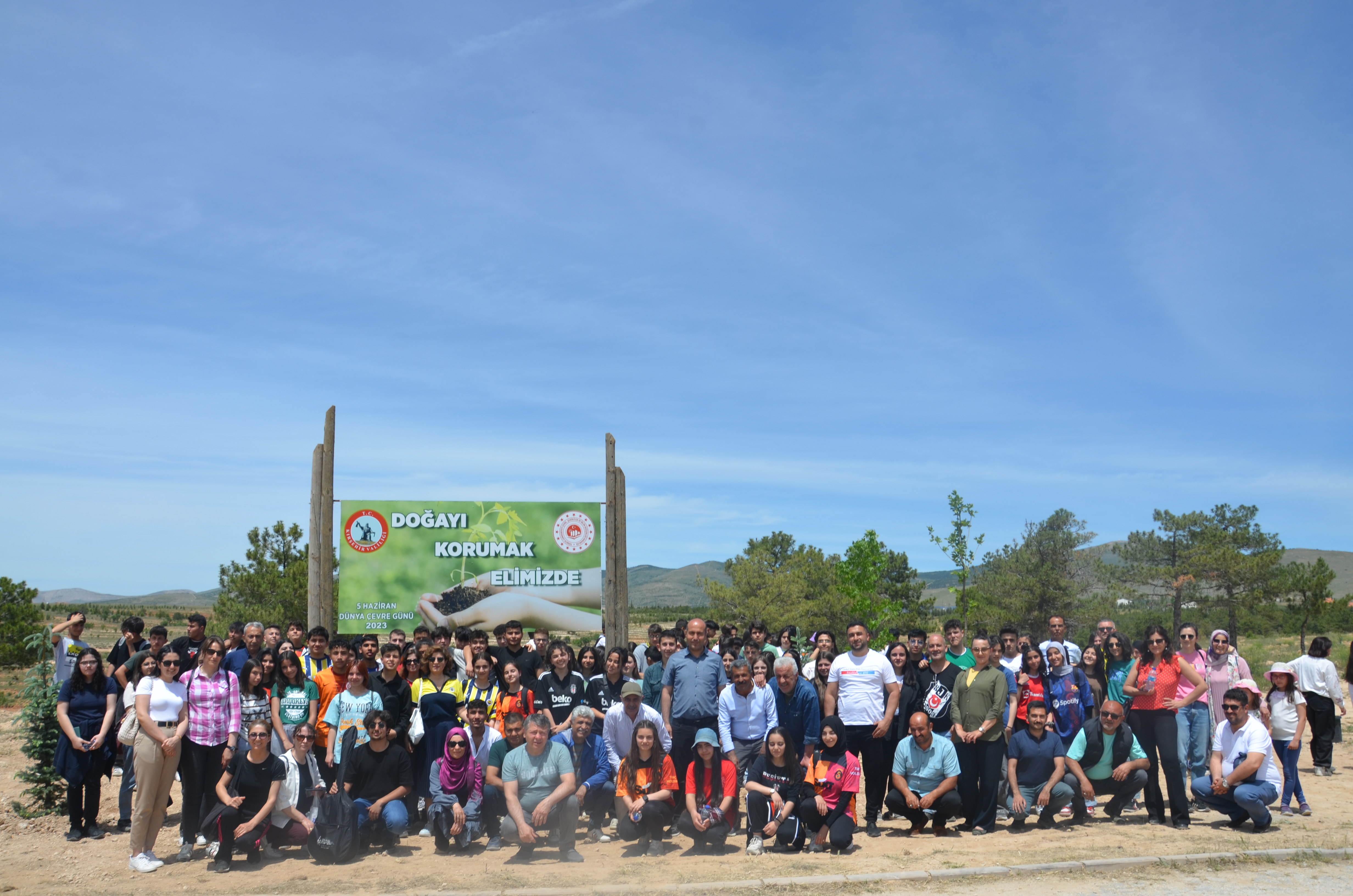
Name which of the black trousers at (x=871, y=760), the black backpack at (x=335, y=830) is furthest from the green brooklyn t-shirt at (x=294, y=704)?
the black trousers at (x=871, y=760)

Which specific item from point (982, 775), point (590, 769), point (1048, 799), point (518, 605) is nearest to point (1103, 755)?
point (1048, 799)

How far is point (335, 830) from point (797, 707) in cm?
414

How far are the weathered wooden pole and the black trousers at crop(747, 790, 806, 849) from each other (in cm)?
574

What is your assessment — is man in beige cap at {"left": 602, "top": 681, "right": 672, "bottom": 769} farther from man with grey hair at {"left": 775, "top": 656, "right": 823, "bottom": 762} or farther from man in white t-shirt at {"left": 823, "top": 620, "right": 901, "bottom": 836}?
man in white t-shirt at {"left": 823, "top": 620, "right": 901, "bottom": 836}

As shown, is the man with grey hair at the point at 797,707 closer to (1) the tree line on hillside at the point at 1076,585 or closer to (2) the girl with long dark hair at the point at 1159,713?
(2) the girl with long dark hair at the point at 1159,713

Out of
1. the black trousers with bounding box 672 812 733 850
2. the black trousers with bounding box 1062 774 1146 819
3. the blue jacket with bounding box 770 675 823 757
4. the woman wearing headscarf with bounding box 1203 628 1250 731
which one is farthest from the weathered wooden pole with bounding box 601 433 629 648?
the woman wearing headscarf with bounding box 1203 628 1250 731

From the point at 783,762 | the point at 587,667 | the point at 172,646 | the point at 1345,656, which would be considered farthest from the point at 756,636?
the point at 1345,656

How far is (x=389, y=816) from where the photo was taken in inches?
311

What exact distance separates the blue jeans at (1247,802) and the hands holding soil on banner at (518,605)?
810cm

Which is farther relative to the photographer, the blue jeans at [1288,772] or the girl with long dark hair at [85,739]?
the blue jeans at [1288,772]

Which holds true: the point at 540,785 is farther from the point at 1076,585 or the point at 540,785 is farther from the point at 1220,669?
the point at 1076,585

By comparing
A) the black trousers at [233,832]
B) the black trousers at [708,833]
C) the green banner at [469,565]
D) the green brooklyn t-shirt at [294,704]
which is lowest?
the black trousers at [708,833]

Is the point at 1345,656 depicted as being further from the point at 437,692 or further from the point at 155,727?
the point at 155,727

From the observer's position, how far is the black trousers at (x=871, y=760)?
885 centimetres
